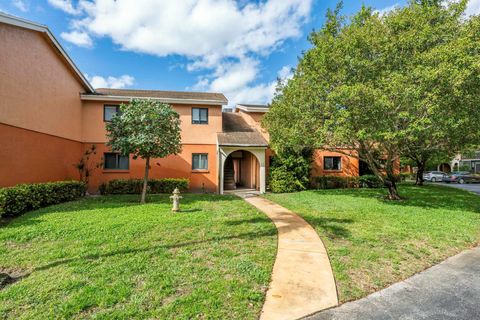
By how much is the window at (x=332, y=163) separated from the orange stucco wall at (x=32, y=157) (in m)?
17.4

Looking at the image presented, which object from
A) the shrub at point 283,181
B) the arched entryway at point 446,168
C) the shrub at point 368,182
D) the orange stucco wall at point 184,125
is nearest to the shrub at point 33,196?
the orange stucco wall at point 184,125

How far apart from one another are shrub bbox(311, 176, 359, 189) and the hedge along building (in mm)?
1000

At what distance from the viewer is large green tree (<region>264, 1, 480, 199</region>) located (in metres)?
8.20

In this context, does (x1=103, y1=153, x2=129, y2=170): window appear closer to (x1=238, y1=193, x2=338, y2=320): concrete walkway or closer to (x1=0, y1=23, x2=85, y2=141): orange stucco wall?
(x1=0, y1=23, x2=85, y2=141): orange stucco wall

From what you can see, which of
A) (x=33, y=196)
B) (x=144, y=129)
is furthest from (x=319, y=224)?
(x=33, y=196)

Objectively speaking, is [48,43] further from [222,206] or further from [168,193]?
[222,206]

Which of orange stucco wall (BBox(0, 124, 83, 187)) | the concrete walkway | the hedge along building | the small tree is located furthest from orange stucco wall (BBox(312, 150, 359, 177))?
orange stucco wall (BBox(0, 124, 83, 187))

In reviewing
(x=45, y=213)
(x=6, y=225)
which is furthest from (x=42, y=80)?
(x=6, y=225)

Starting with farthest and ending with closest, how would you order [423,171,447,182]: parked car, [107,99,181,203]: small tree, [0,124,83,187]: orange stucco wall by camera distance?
[423,171,447,182]: parked car < [107,99,181,203]: small tree < [0,124,83,187]: orange stucco wall

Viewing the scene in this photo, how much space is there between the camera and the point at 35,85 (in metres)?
10.8

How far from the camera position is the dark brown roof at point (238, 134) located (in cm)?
1539

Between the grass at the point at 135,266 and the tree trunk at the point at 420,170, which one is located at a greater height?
the tree trunk at the point at 420,170

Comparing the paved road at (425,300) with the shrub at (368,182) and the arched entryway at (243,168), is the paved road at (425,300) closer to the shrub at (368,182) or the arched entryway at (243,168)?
the arched entryway at (243,168)

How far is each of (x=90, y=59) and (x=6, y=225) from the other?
11.3 meters
